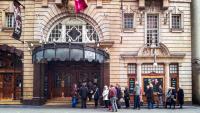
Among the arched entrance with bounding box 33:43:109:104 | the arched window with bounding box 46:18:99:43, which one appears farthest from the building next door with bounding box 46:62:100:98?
the arched window with bounding box 46:18:99:43

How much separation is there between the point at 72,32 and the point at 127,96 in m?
7.01

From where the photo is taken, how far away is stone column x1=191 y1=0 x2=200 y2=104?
35188mm

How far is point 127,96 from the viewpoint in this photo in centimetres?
3183

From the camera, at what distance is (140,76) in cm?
3416

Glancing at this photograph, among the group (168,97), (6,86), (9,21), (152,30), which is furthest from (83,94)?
(9,21)

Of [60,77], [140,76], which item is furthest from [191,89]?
[60,77]

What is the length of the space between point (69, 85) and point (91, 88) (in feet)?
7.34

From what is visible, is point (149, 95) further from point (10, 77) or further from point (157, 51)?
point (10, 77)

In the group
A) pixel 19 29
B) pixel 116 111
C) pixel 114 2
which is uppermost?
pixel 114 2

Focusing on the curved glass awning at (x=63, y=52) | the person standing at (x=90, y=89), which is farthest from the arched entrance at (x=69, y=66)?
the curved glass awning at (x=63, y=52)

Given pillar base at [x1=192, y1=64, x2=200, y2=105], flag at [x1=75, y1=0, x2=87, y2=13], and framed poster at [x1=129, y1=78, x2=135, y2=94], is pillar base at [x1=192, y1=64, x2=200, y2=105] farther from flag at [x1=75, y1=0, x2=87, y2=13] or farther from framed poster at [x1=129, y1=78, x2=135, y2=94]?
flag at [x1=75, y1=0, x2=87, y2=13]

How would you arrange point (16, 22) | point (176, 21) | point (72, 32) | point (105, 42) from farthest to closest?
point (176, 21) → point (72, 32) → point (105, 42) → point (16, 22)

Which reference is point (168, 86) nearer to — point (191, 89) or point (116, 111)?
point (191, 89)

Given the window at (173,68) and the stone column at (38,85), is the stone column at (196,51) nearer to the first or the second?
the window at (173,68)
